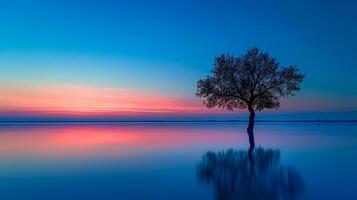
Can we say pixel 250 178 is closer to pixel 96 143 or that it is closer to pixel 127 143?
pixel 127 143

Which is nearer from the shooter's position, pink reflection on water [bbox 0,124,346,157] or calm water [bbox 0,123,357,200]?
calm water [bbox 0,123,357,200]

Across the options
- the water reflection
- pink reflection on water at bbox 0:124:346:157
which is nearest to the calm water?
the water reflection

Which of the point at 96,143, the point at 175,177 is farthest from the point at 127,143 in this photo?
the point at 175,177

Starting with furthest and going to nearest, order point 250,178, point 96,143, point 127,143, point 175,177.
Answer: point 96,143 → point 127,143 → point 175,177 → point 250,178

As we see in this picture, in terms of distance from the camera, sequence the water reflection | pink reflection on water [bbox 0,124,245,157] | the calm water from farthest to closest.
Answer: pink reflection on water [bbox 0,124,245,157] → the calm water → the water reflection

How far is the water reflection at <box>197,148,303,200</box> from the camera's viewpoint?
11.3 meters

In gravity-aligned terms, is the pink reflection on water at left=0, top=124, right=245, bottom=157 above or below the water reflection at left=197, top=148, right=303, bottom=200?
below

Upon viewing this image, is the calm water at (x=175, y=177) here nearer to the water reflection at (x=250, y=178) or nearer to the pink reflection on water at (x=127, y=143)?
the water reflection at (x=250, y=178)

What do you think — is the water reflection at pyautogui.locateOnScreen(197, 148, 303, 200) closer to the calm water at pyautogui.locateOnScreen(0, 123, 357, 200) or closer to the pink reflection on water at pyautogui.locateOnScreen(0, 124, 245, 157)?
the calm water at pyautogui.locateOnScreen(0, 123, 357, 200)

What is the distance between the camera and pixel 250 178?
14172 millimetres

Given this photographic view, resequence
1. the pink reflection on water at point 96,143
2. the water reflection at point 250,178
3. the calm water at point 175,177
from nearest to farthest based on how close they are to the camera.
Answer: the water reflection at point 250,178 → the calm water at point 175,177 → the pink reflection on water at point 96,143

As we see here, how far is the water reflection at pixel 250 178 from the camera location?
37.0 feet

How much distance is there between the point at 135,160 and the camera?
67.6 feet

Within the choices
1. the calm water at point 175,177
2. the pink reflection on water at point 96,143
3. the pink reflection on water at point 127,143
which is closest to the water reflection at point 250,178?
the calm water at point 175,177
